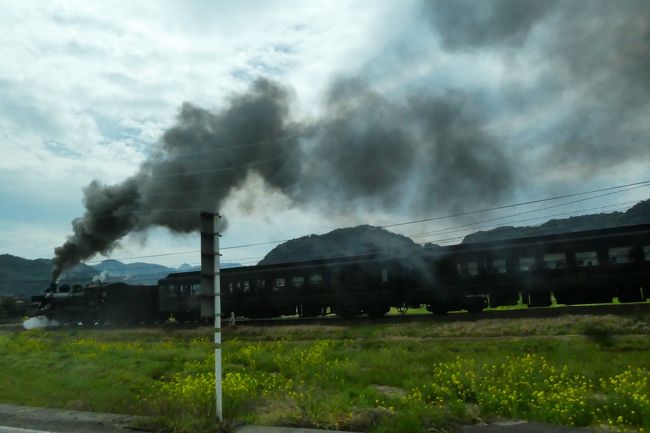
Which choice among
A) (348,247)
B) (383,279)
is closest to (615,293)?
(383,279)

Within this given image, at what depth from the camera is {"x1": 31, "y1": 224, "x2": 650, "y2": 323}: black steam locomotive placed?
20469mm

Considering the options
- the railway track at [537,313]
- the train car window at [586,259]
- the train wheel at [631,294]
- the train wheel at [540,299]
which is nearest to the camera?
the railway track at [537,313]

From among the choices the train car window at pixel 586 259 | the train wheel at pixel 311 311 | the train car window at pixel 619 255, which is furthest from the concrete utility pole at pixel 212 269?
the train wheel at pixel 311 311

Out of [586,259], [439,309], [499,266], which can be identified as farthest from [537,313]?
[439,309]

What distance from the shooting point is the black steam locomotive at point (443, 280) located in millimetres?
20469

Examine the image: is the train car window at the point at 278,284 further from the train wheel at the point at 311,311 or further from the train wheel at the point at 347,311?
the train wheel at the point at 347,311

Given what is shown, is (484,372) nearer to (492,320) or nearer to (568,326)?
(568,326)

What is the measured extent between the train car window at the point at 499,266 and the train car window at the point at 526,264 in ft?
2.18

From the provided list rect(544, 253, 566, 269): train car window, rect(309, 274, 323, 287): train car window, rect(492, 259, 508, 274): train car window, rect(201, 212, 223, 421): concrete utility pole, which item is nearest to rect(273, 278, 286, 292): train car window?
rect(309, 274, 323, 287): train car window

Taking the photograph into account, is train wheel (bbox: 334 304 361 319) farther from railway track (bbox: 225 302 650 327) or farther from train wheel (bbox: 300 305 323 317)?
railway track (bbox: 225 302 650 327)

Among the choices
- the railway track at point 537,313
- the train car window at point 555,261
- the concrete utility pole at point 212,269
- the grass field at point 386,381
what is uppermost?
the train car window at point 555,261

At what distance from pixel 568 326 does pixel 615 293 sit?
6.46m

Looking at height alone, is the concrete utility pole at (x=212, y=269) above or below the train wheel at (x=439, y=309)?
above

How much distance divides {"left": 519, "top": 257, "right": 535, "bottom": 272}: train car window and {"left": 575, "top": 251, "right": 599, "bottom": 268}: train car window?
1.74 metres
